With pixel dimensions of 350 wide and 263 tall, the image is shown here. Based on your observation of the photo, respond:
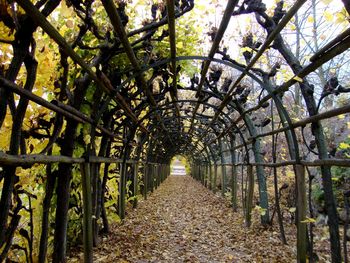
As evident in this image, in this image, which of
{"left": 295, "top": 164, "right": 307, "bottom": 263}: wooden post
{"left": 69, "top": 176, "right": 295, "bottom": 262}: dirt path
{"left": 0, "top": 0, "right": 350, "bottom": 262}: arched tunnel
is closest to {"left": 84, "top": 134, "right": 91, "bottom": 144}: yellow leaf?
{"left": 0, "top": 0, "right": 350, "bottom": 262}: arched tunnel

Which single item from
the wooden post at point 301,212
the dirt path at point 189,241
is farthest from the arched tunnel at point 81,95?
the dirt path at point 189,241

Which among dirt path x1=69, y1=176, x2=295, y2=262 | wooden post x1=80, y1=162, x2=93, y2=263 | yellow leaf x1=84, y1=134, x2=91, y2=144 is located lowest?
dirt path x1=69, y1=176, x2=295, y2=262

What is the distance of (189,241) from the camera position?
245 inches

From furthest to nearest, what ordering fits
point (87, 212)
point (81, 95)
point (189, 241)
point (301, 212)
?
point (189, 241)
point (87, 212)
point (301, 212)
point (81, 95)

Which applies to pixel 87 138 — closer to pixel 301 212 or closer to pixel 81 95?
pixel 81 95

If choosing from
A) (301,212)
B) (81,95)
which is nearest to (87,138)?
(81,95)

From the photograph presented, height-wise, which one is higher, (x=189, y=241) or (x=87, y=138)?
(x=87, y=138)

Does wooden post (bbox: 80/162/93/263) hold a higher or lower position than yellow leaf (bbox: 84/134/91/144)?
lower

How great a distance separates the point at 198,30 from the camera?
5.12 metres

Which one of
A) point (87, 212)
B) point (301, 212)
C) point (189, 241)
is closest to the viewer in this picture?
point (301, 212)

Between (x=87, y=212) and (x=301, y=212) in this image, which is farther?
(x=87, y=212)

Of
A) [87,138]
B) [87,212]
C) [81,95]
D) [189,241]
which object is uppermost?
[81,95]

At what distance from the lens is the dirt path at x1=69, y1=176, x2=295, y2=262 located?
16.6 ft

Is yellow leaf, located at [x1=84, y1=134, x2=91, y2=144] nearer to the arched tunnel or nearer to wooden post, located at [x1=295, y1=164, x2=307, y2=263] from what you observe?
the arched tunnel
